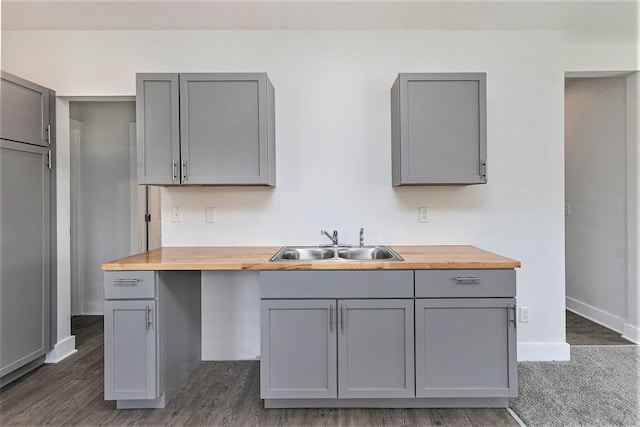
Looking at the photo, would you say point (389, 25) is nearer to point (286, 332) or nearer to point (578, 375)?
point (286, 332)

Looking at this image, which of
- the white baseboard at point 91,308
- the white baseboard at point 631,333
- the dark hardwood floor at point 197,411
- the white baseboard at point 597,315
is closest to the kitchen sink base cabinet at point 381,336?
the dark hardwood floor at point 197,411

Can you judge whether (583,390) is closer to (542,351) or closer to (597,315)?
(542,351)

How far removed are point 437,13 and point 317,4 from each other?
2.74ft

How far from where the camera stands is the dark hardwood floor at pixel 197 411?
1931mm

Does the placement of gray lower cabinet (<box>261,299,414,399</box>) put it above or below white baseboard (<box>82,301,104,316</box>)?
above

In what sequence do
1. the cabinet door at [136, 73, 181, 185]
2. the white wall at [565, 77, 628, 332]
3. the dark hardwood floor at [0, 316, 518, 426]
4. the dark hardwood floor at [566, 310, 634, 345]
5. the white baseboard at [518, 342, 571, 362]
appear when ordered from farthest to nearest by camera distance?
the white wall at [565, 77, 628, 332] < the dark hardwood floor at [566, 310, 634, 345] < the white baseboard at [518, 342, 571, 362] < the cabinet door at [136, 73, 181, 185] < the dark hardwood floor at [0, 316, 518, 426]

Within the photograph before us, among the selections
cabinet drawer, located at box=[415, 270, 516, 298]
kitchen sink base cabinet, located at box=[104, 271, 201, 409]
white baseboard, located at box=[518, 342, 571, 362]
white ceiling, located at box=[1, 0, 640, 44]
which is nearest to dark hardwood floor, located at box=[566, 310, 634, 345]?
white baseboard, located at box=[518, 342, 571, 362]

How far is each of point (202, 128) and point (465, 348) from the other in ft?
6.76

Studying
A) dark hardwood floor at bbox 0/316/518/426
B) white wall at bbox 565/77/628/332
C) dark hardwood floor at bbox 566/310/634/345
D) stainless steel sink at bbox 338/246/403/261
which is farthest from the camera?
white wall at bbox 565/77/628/332

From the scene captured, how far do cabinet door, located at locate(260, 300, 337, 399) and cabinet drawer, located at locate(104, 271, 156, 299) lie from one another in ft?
2.10

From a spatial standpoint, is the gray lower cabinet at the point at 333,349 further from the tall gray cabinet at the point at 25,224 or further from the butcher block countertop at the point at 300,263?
the tall gray cabinet at the point at 25,224

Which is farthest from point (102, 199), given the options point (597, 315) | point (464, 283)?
point (597, 315)

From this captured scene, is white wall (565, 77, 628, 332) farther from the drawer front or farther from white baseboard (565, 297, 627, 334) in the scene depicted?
the drawer front

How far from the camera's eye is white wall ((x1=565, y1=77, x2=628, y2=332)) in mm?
3156
